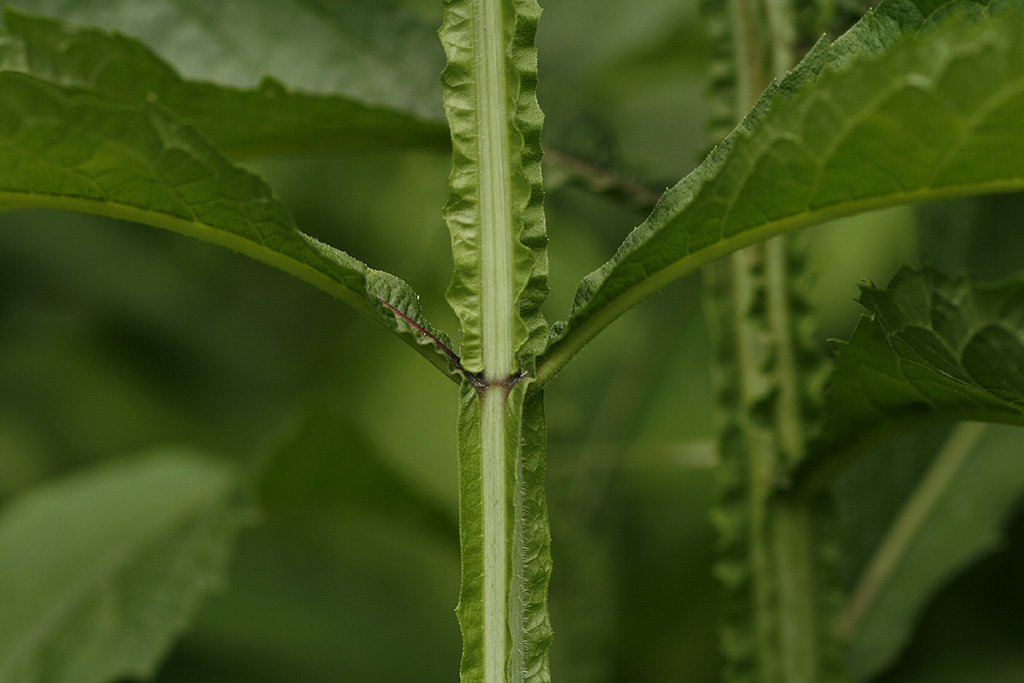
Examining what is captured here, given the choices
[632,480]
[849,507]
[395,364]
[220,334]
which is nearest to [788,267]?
[849,507]

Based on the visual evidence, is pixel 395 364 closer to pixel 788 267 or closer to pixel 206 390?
pixel 206 390

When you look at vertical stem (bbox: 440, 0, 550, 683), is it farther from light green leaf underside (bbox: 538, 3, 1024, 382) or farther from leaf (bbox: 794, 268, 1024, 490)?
leaf (bbox: 794, 268, 1024, 490)

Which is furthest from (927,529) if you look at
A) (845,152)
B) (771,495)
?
(845,152)

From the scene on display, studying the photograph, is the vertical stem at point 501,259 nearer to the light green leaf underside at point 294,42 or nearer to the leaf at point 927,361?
the leaf at point 927,361

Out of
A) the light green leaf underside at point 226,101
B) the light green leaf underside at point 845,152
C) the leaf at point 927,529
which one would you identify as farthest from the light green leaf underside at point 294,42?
the leaf at point 927,529

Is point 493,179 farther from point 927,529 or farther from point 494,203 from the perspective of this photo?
point 927,529
